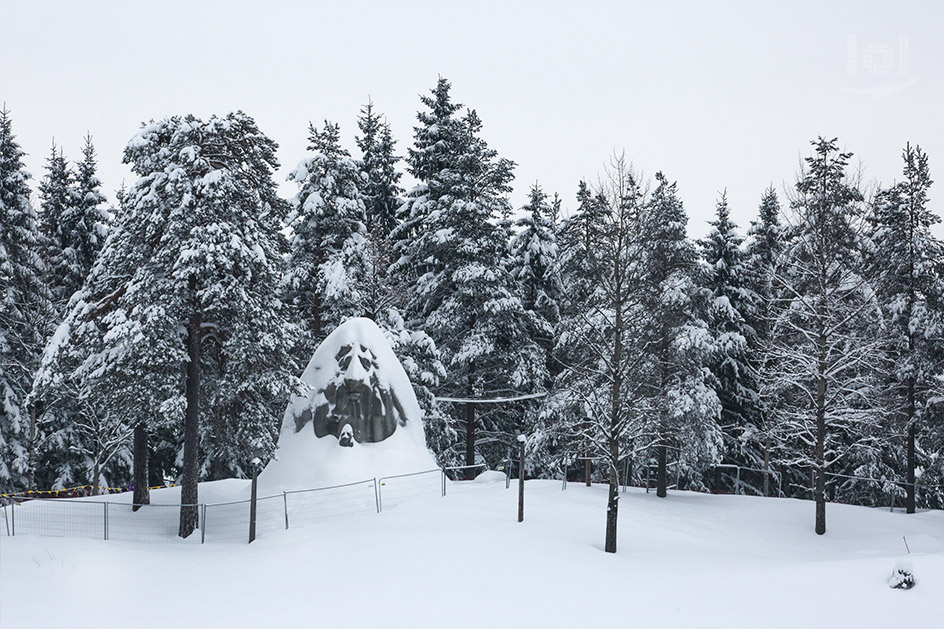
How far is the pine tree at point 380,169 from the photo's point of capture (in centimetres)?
3834

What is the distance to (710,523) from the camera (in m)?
23.4

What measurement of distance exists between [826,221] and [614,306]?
9.31 m

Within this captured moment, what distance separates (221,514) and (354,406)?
510 cm

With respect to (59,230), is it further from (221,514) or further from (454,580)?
(454,580)

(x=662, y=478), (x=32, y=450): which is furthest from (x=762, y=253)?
(x=32, y=450)

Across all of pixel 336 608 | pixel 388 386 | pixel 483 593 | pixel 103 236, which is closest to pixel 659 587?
pixel 483 593

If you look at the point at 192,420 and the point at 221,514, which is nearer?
the point at 192,420

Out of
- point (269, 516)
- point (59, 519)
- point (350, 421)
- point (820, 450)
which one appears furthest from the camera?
point (350, 421)

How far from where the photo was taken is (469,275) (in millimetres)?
→ 29109

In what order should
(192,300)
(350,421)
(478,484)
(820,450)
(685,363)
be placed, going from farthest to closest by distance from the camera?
1. (685,363)
2. (478,484)
3. (350,421)
4. (820,450)
5. (192,300)

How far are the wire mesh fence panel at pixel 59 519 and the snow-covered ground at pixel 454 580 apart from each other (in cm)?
163

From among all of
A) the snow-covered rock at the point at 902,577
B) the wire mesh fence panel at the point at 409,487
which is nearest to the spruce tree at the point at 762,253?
the wire mesh fence panel at the point at 409,487

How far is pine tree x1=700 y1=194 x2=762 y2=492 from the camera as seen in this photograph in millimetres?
32719

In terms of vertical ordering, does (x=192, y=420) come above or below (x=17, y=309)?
below
